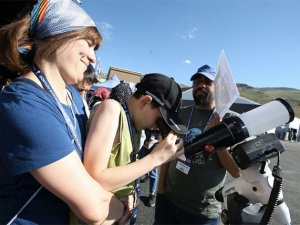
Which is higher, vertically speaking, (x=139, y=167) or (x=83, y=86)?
(x=139, y=167)

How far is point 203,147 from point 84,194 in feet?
2.20

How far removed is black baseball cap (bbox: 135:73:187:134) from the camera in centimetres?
149

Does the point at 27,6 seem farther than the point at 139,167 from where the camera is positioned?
Yes

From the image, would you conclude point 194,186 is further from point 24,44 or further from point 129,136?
point 24,44

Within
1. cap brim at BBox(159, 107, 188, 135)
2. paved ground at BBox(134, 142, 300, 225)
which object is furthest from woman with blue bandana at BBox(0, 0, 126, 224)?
paved ground at BBox(134, 142, 300, 225)

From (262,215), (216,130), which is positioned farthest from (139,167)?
(262,215)

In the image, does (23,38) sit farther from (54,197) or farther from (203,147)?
(203,147)

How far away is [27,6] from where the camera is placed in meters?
1.34

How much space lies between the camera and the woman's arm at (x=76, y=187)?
0.97 metres

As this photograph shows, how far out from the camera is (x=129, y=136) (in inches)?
53.5

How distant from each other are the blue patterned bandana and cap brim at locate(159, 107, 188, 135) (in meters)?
0.59

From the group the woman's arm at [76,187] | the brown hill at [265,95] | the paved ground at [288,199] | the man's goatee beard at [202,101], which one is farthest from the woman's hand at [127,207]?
the brown hill at [265,95]

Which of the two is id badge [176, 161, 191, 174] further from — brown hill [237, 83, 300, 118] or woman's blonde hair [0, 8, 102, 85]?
brown hill [237, 83, 300, 118]

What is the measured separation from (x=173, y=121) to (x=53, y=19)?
75cm
